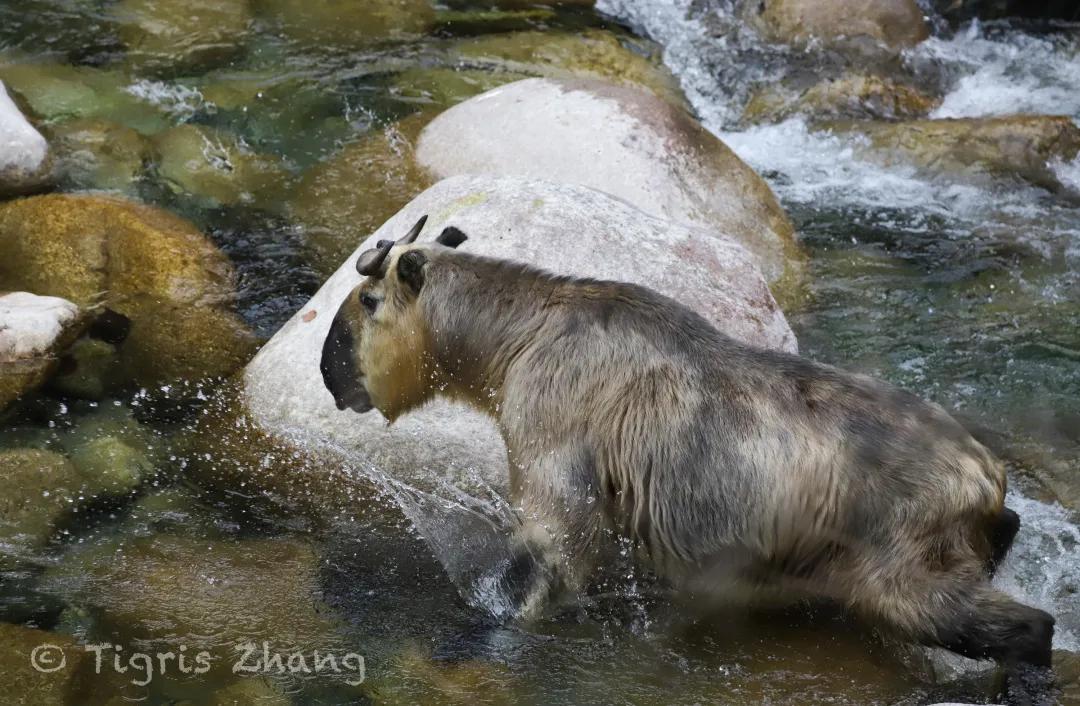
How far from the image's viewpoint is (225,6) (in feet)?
35.4

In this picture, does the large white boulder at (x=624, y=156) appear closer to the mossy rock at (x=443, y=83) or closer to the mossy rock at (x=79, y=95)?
the mossy rock at (x=443, y=83)

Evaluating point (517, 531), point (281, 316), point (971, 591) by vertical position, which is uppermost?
point (971, 591)

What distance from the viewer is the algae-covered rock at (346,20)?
10531 mm

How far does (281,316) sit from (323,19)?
470 centimetres

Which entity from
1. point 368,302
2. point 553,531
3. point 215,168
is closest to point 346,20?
point 215,168

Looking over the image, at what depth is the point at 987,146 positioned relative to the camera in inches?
362

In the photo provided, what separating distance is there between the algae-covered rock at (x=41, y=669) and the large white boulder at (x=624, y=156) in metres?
3.75

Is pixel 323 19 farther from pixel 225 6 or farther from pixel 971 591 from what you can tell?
pixel 971 591

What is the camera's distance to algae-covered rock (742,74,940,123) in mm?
10133

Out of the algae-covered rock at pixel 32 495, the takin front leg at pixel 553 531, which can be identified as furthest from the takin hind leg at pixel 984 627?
the algae-covered rock at pixel 32 495

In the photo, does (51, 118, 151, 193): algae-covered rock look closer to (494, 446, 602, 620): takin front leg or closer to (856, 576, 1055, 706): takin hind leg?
(494, 446, 602, 620): takin front leg

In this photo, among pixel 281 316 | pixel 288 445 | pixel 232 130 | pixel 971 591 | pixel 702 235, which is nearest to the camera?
pixel 971 591

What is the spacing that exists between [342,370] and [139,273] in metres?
2.29

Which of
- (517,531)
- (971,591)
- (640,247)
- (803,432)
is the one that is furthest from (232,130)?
(971,591)
